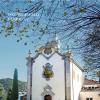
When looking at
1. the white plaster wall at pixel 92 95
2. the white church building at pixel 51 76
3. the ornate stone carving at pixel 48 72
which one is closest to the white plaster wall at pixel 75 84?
the white church building at pixel 51 76

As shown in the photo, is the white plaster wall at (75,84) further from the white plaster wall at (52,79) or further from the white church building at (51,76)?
the white plaster wall at (52,79)

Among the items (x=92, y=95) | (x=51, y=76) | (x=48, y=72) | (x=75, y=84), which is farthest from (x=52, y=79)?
(x=92, y=95)

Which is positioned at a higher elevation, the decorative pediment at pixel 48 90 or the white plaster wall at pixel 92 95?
the decorative pediment at pixel 48 90

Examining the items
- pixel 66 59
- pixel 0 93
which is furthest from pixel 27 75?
pixel 0 93

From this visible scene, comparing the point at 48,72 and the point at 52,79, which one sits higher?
the point at 48,72

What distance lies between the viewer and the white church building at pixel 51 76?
54.1 meters

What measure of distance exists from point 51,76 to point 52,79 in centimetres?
44

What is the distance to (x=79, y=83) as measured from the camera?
6184 centimetres

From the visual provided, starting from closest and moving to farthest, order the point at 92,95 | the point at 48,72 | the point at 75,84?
the point at 48,72
the point at 75,84
the point at 92,95

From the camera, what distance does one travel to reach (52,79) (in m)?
54.6

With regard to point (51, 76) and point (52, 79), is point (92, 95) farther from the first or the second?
point (51, 76)

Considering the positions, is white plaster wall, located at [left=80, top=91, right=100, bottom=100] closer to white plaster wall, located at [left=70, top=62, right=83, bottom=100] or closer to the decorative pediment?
white plaster wall, located at [left=70, top=62, right=83, bottom=100]

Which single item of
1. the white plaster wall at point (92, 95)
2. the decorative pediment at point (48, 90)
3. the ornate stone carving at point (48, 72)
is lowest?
the white plaster wall at point (92, 95)

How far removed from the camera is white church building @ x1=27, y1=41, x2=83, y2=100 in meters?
54.1
